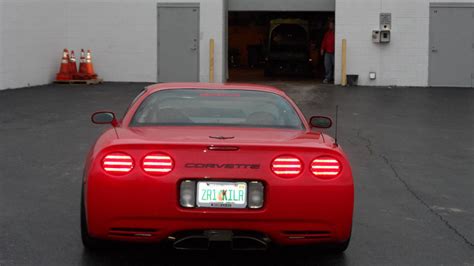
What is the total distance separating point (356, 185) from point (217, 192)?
394cm

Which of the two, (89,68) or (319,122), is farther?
(89,68)

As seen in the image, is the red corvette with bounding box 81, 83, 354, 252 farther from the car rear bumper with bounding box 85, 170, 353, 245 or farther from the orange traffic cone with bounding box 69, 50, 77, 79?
the orange traffic cone with bounding box 69, 50, 77, 79

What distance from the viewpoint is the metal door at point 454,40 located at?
2281 cm

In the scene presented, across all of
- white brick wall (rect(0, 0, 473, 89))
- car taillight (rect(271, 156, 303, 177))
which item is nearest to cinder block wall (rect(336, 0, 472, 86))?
white brick wall (rect(0, 0, 473, 89))

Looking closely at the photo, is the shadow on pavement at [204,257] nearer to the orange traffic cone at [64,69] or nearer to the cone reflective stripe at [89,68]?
the orange traffic cone at [64,69]

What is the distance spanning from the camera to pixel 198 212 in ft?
15.2

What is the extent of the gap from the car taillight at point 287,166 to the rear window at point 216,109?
0.96 m

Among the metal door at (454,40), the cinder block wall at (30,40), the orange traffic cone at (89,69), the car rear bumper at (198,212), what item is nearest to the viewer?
the car rear bumper at (198,212)

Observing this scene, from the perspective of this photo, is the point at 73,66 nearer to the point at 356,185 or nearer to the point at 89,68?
the point at 89,68

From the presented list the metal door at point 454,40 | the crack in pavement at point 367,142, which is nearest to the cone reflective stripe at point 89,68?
the metal door at point 454,40

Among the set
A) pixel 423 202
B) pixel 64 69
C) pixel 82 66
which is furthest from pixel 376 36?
pixel 423 202

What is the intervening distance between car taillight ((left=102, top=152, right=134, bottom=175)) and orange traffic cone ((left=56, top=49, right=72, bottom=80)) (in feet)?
60.7

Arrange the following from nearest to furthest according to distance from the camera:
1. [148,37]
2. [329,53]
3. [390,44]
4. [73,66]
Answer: [390,44] → [73,66] → [148,37] → [329,53]

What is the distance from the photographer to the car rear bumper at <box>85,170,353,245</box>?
465 cm
